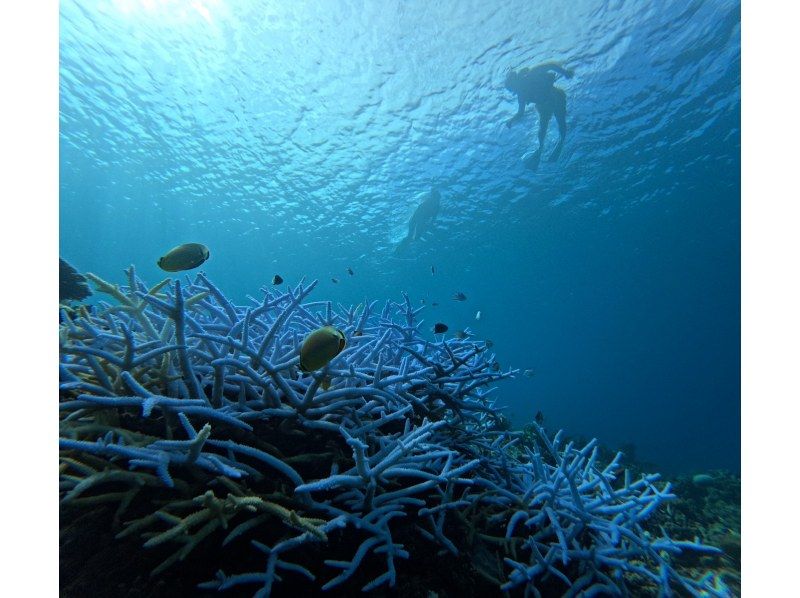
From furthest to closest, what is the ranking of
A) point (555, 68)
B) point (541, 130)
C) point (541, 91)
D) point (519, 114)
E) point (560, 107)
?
point (541, 130), point (519, 114), point (560, 107), point (541, 91), point (555, 68)

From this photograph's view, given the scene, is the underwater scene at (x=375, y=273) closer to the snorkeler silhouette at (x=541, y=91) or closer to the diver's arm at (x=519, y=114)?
the snorkeler silhouette at (x=541, y=91)

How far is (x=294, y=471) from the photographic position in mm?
Answer: 1734

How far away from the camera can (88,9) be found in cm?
1237

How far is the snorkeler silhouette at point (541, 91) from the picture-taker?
11.7 metres

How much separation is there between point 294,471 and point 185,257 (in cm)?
200

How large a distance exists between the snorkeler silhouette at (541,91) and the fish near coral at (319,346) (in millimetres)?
13446

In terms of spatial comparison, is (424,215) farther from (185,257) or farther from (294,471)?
(294,471)

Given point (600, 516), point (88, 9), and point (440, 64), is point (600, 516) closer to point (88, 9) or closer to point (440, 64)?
point (440, 64)

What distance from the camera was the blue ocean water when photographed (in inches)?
447

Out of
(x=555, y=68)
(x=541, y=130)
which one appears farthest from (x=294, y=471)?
(x=541, y=130)

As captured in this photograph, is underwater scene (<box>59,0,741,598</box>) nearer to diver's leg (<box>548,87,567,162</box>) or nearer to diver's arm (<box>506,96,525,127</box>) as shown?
diver's leg (<box>548,87,567,162</box>)

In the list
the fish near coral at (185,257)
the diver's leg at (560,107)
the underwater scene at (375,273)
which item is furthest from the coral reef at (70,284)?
the diver's leg at (560,107)
